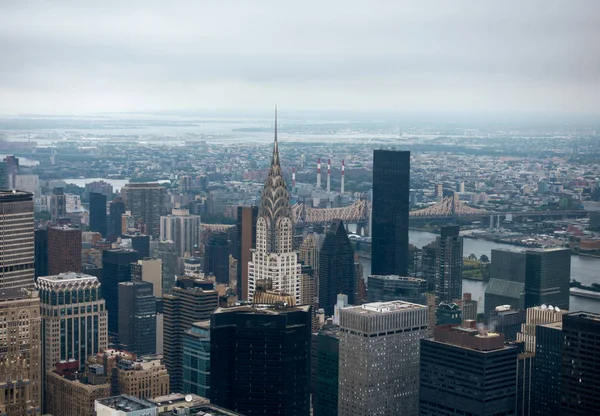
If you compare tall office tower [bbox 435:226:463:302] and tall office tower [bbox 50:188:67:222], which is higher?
tall office tower [bbox 50:188:67:222]

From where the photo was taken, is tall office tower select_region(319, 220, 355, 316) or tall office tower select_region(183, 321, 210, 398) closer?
tall office tower select_region(183, 321, 210, 398)

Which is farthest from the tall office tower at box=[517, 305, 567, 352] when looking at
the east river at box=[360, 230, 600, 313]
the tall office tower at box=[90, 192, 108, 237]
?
the tall office tower at box=[90, 192, 108, 237]

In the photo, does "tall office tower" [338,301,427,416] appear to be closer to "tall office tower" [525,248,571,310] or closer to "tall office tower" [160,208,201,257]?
"tall office tower" [525,248,571,310]

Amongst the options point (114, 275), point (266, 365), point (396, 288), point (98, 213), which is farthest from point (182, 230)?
point (266, 365)

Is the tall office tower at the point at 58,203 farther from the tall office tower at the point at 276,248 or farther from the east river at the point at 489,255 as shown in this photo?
the tall office tower at the point at 276,248

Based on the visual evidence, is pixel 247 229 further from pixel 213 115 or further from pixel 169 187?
pixel 169 187

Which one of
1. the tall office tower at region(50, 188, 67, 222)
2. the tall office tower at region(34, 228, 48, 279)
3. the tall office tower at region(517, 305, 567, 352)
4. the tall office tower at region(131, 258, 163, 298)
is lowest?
the tall office tower at region(131, 258, 163, 298)
